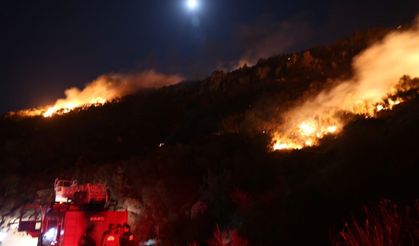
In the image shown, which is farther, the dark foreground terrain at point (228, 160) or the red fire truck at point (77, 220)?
the red fire truck at point (77, 220)

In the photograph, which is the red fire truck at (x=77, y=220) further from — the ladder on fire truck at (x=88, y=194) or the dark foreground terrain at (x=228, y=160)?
the dark foreground terrain at (x=228, y=160)

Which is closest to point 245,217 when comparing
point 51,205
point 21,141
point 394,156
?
point 394,156

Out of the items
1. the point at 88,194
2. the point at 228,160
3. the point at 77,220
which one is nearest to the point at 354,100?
the point at 228,160

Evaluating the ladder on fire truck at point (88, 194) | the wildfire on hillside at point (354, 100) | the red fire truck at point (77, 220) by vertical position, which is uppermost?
the wildfire on hillside at point (354, 100)

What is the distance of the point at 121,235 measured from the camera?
57.5 ft

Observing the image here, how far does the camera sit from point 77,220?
1717cm

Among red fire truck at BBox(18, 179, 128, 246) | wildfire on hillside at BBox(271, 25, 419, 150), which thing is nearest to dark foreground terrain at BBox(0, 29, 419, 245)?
wildfire on hillside at BBox(271, 25, 419, 150)

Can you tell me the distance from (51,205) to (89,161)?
28901 millimetres

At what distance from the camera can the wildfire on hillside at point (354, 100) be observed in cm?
3591

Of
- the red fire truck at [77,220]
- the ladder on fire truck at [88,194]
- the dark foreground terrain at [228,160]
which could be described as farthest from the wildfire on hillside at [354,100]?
the red fire truck at [77,220]

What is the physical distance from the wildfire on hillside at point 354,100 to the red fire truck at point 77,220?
17.4 meters

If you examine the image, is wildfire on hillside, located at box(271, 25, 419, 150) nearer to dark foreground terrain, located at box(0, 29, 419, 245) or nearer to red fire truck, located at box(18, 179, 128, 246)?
dark foreground terrain, located at box(0, 29, 419, 245)

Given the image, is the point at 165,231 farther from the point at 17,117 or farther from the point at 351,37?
the point at 351,37

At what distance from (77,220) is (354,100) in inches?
1176
